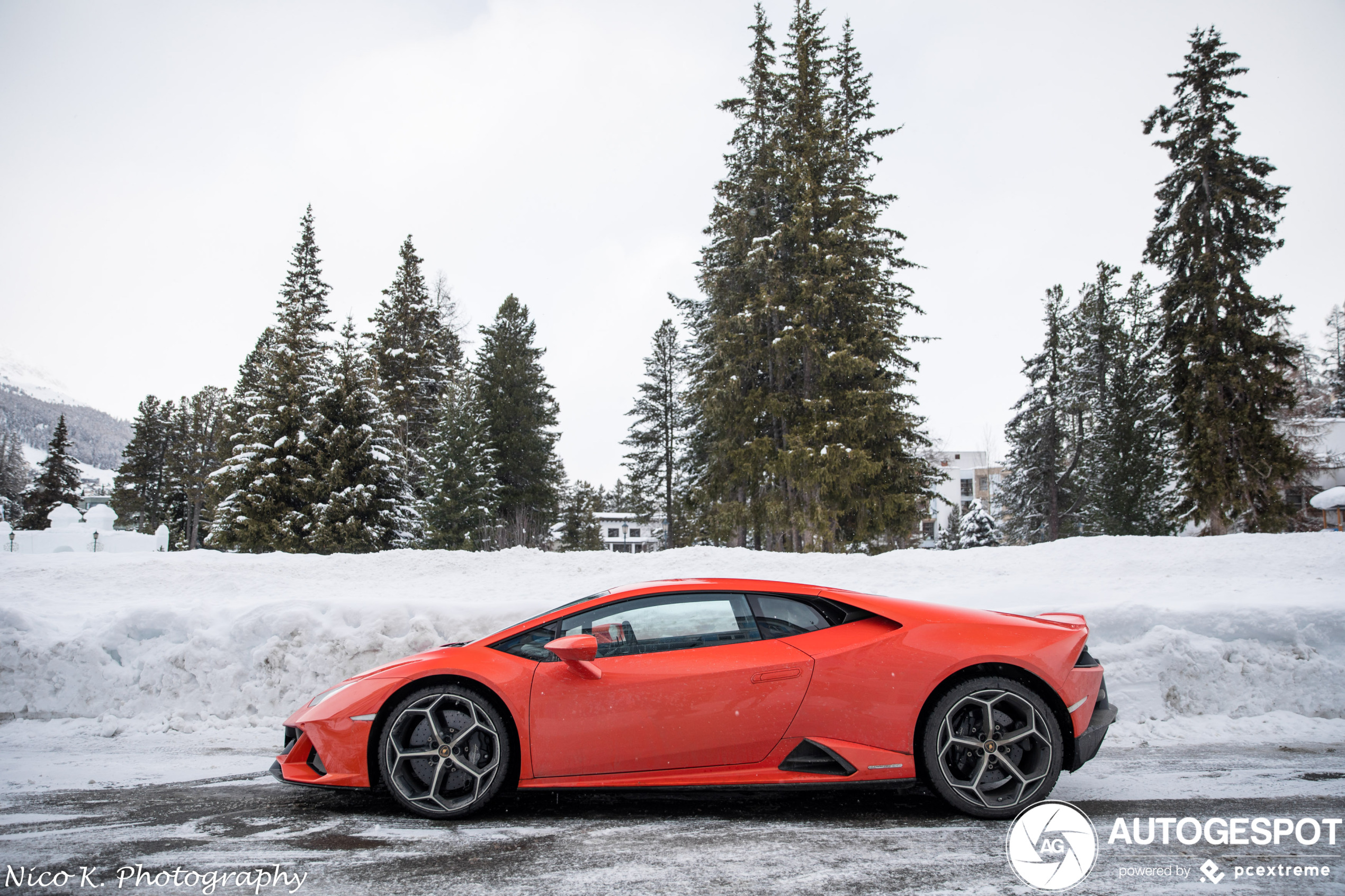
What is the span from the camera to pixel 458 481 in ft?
111

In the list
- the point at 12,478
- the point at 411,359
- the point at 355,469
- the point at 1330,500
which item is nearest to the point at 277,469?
the point at 355,469

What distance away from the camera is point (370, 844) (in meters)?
3.44

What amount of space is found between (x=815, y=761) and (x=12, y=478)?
110 meters

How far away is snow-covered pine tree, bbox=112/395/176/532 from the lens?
64375 millimetres

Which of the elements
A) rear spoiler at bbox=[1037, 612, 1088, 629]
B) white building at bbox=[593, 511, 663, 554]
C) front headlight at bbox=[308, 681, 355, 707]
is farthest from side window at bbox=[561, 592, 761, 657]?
white building at bbox=[593, 511, 663, 554]

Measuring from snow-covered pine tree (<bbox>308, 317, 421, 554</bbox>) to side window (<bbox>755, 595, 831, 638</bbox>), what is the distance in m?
26.0

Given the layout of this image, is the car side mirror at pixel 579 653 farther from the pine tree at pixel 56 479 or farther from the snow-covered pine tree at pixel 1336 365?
the pine tree at pixel 56 479

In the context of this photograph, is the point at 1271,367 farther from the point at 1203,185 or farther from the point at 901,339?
the point at 901,339

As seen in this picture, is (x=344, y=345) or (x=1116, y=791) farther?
(x=344, y=345)

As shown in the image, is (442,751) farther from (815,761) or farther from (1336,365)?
(1336,365)

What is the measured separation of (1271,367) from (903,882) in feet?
95.4

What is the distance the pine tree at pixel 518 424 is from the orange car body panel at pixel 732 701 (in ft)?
108

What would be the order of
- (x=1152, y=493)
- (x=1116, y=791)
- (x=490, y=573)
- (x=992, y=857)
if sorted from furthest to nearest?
(x=1152, y=493)
(x=490, y=573)
(x=1116, y=791)
(x=992, y=857)

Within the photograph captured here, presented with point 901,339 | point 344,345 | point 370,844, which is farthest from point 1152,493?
point 370,844
